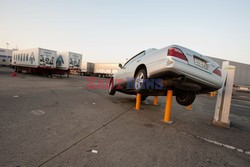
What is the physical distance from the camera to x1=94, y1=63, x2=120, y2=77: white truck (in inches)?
1254

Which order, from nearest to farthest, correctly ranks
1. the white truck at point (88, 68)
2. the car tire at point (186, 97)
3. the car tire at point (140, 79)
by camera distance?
the car tire at point (140, 79), the car tire at point (186, 97), the white truck at point (88, 68)

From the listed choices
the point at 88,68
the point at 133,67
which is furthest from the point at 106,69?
the point at 133,67

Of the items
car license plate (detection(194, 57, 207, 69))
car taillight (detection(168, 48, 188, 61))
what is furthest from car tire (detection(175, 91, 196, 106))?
car taillight (detection(168, 48, 188, 61))

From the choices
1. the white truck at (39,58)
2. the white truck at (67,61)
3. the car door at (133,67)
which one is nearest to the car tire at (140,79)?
the car door at (133,67)

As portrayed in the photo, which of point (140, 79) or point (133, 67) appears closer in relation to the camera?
point (140, 79)

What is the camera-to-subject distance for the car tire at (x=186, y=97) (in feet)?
13.4

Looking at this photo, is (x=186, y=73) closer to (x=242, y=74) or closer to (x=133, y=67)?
(x=133, y=67)

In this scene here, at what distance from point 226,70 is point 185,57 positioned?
2.24 metres

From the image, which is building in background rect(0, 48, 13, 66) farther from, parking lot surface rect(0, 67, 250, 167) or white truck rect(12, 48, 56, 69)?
parking lot surface rect(0, 67, 250, 167)

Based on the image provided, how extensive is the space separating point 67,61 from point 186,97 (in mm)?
19175

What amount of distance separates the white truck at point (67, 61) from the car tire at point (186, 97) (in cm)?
1874

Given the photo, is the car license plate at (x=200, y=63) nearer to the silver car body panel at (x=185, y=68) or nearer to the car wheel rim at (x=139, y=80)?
the silver car body panel at (x=185, y=68)

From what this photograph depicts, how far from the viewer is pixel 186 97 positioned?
14.1ft

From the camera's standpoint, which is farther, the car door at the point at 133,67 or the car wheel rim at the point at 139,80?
the car door at the point at 133,67
